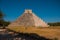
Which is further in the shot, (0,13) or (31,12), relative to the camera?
(31,12)

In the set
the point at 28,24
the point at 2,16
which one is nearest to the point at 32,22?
the point at 28,24

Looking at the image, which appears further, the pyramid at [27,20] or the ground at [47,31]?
the pyramid at [27,20]

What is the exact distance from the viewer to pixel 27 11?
12419 cm

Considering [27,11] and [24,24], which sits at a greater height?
[27,11]

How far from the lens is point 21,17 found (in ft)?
419

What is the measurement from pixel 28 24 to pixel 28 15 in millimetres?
6553

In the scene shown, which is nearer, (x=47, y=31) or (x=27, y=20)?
(x=47, y=31)

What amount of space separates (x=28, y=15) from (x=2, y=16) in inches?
988

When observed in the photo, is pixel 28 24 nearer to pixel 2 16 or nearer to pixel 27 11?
pixel 27 11

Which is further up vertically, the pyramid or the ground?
the pyramid

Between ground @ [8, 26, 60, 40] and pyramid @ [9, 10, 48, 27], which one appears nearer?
ground @ [8, 26, 60, 40]

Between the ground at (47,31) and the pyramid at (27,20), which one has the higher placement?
the pyramid at (27,20)

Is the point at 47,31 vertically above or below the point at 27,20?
Answer: below

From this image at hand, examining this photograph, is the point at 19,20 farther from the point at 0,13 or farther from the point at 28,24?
the point at 0,13
